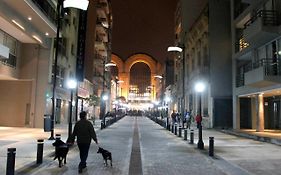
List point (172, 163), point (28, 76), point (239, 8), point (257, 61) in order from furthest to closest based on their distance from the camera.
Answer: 1. point (239, 8)
2. point (28, 76)
3. point (257, 61)
4. point (172, 163)

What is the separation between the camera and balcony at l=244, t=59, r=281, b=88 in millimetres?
23859

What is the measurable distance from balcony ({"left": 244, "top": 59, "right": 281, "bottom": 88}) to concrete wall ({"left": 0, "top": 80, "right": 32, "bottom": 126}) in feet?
67.2

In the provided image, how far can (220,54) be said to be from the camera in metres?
38.2

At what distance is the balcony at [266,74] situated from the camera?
23.9 metres

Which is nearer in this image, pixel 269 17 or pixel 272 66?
pixel 269 17

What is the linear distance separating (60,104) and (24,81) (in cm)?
777

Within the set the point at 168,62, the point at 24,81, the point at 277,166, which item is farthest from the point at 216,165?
the point at 168,62

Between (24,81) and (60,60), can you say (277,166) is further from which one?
(60,60)

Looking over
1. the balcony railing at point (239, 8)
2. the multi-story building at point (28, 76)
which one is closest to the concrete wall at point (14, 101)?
the multi-story building at point (28, 76)

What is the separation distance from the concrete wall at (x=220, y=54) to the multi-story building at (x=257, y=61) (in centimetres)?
284

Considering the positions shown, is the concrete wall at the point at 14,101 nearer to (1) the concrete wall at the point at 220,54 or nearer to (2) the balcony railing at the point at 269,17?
(1) the concrete wall at the point at 220,54

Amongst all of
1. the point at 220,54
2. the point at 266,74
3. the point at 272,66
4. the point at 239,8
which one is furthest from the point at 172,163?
the point at 220,54

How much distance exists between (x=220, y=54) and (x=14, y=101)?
22363mm

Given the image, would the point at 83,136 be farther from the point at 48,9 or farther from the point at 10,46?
the point at 48,9
